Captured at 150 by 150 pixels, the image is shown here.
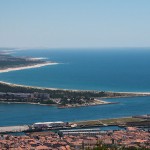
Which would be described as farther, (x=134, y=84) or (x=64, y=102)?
(x=134, y=84)

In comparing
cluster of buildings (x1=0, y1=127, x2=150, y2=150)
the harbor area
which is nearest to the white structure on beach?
the harbor area

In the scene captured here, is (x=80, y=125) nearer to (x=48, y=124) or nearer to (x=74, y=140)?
(x=48, y=124)

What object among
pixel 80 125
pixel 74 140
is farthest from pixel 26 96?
pixel 74 140

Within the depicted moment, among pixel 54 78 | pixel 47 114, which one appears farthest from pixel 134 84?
pixel 47 114

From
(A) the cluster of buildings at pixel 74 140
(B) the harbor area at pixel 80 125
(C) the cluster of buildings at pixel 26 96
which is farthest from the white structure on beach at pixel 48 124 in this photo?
(C) the cluster of buildings at pixel 26 96

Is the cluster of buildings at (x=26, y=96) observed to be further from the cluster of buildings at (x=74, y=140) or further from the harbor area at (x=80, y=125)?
the cluster of buildings at (x=74, y=140)

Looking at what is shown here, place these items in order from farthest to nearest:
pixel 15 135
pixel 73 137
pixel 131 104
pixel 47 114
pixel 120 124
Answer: pixel 131 104 < pixel 47 114 < pixel 120 124 < pixel 15 135 < pixel 73 137

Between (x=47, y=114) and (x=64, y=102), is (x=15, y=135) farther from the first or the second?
(x=64, y=102)

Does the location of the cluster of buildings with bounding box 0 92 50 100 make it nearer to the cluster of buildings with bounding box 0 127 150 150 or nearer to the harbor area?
the harbor area
